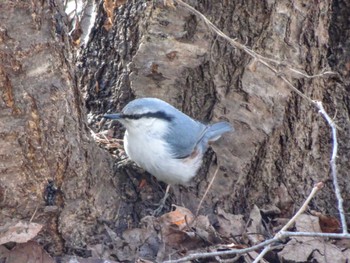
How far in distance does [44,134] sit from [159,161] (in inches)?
35.8

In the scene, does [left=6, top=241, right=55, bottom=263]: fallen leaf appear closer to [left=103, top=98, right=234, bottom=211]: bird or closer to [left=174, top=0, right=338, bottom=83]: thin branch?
[left=103, top=98, right=234, bottom=211]: bird

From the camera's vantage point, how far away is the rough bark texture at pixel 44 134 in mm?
3119

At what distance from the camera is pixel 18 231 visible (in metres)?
3.20

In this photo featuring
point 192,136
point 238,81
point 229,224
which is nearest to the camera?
point 229,224

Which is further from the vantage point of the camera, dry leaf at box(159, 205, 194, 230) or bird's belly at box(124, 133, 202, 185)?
bird's belly at box(124, 133, 202, 185)

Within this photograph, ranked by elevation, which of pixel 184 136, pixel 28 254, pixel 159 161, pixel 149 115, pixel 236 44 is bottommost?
pixel 28 254

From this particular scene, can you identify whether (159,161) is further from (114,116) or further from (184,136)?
(114,116)

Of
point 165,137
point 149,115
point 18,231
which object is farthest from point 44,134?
point 165,137

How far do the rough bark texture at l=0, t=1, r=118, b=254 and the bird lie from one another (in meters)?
0.47

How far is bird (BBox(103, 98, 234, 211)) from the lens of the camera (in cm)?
390

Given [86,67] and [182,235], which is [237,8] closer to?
[86,67]

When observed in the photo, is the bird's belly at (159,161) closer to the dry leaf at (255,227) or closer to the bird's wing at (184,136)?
the bird's wing at (184,136)

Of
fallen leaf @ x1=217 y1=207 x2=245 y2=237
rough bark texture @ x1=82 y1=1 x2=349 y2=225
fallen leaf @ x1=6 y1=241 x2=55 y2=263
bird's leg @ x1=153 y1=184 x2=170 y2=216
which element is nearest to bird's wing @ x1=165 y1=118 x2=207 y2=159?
rough bark texture @ x1=82 y1=1 x2=349 y2=225

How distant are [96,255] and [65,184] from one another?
375 millimetres
